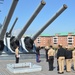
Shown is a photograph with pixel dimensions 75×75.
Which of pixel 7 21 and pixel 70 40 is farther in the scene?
pixel 70 40

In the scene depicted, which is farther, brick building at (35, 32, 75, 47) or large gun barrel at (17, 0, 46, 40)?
brick building at (35, 32, 75, 47)

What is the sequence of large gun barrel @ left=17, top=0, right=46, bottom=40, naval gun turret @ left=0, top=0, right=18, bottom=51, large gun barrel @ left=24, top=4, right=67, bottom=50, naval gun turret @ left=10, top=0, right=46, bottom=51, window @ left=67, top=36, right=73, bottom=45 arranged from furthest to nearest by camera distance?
window @ left=67, top=36, right=73, bottom=45, large gun barrel @ left=24, top=4, right=67, bottom=50, naval gun turret @ left=10, top=0, right=46, bottom=51, naval gun turret @ left=0, top=0, right=18, bottom=51, large gun barrel @ left=17, top=0, right=46, bottom=40

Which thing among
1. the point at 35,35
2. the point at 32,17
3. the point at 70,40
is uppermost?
the point at 32,17

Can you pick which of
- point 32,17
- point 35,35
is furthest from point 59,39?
point 32,17

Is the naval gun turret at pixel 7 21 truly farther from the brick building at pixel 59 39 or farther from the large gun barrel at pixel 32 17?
the brick building at pixel 59 39

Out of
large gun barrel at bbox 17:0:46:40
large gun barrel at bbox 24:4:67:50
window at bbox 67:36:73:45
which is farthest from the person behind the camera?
window at bbox 67:36:73:45

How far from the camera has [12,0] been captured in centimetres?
1708

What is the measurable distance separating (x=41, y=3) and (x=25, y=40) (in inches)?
296

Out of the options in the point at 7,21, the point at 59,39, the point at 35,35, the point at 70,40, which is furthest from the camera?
the point at 59,39

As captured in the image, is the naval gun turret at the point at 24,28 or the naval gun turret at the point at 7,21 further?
the naval gun turret at the point at 24,28

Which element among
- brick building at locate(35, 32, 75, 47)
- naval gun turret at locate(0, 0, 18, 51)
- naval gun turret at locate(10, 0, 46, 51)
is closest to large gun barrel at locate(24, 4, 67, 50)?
naval gun turret at locate(10, 0, 46, 51)

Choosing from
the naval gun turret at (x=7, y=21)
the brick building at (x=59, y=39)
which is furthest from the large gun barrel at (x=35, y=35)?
the brick building at (x=59, y=39)

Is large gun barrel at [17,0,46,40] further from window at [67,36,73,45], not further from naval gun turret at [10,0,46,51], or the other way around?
window at [67,36,73,45]

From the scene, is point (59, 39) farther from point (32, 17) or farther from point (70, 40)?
point (32, 17)
